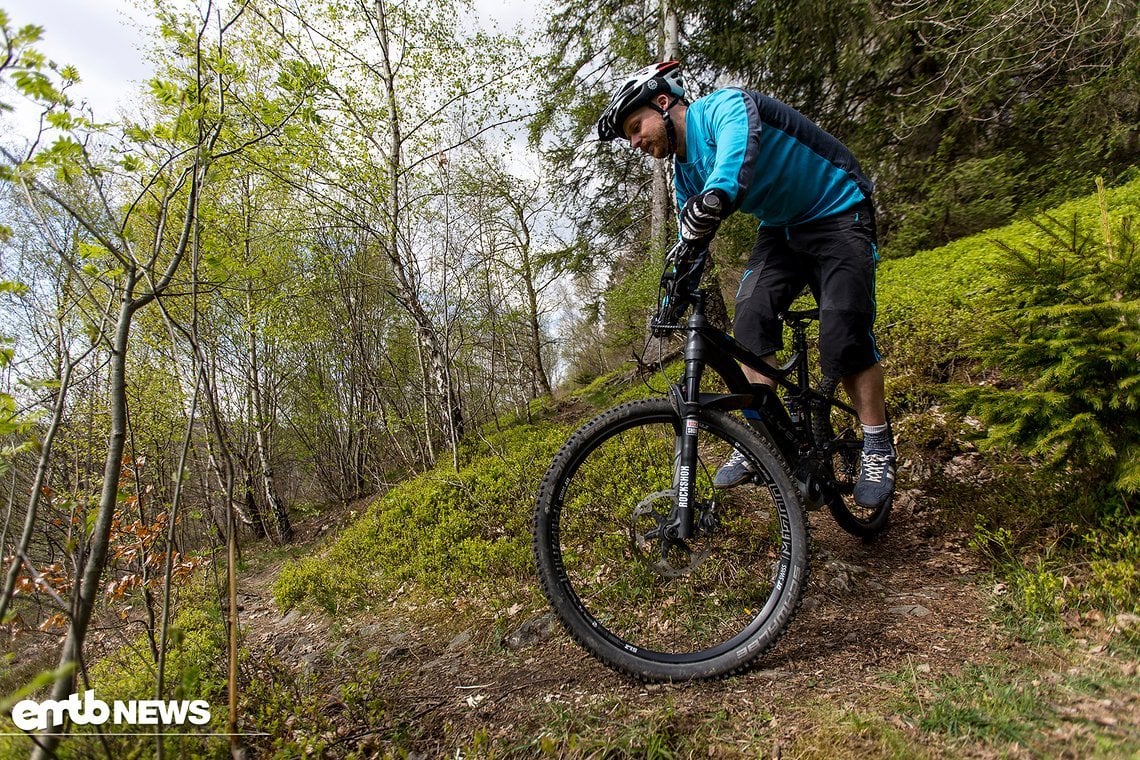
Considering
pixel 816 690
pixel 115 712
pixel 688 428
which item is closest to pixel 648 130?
pixel 688 428

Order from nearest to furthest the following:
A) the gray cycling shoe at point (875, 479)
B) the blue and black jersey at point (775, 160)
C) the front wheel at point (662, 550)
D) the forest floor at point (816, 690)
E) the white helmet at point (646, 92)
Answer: the forest floor at point (816, 690) < the front wheel at point (662, 550) < the blue and black jersey at point (775, 160) < the white helmet at point (646, 92) < the gray cycling shoe at point (875, 479)

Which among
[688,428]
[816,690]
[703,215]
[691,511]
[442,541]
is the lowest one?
[816,690]

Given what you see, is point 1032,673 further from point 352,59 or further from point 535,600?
point 352,59

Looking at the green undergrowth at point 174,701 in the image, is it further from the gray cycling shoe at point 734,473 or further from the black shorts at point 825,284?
the black shorts at point 825,284

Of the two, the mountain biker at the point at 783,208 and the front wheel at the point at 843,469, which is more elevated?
the mountain biker at the point at 783,208

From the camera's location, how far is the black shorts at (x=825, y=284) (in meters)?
2.39

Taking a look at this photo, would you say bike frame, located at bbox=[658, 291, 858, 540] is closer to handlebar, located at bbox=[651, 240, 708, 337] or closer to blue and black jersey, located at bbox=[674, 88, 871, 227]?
handlebar, located at bbox=[651, 240, 708, 337]

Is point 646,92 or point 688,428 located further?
point 646,92

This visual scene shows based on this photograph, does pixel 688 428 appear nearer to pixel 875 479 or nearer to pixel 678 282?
pixel 678 282

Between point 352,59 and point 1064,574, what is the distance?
9.68 m

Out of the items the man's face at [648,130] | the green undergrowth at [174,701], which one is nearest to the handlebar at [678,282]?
the man's face at [648,130]

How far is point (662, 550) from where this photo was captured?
2152 millimetres

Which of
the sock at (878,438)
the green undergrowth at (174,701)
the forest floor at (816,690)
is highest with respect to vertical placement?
the sock at (878,438)

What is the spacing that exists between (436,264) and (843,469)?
6.27 metres
